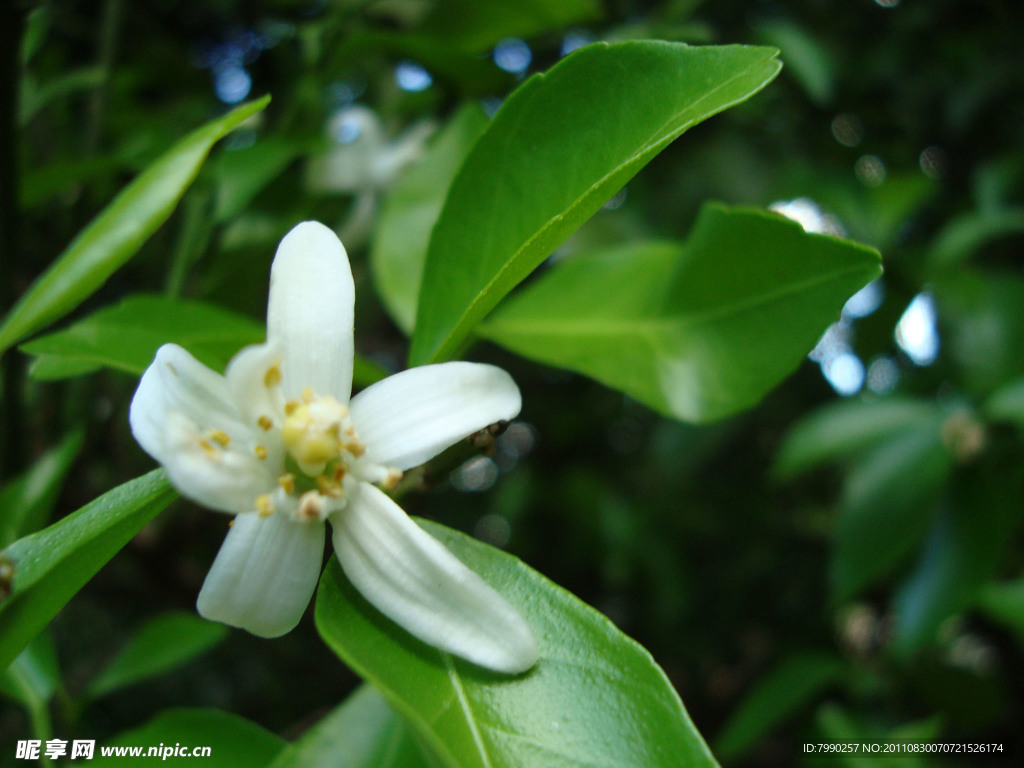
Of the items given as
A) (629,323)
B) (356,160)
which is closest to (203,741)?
(629,323)

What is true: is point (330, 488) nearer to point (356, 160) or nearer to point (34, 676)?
point (34, 676)

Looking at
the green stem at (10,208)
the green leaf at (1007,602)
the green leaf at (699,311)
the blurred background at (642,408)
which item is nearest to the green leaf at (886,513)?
the blurred background at (642,408)

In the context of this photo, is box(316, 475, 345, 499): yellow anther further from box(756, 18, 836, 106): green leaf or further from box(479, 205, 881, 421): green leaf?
box(756, 18, 836, 106): green leaf

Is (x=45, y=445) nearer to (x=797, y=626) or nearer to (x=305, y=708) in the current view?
(x=305, y=708)

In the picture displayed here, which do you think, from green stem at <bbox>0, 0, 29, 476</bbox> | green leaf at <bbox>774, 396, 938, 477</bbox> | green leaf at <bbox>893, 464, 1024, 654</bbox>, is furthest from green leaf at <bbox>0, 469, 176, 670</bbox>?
green leaf at <bbox>893, 464, 1024, 654</bbox>

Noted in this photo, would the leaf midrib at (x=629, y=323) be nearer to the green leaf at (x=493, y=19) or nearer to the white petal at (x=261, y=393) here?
the white petal at (x=261, y=393)

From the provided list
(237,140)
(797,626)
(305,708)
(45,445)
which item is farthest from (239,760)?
(797,626)
